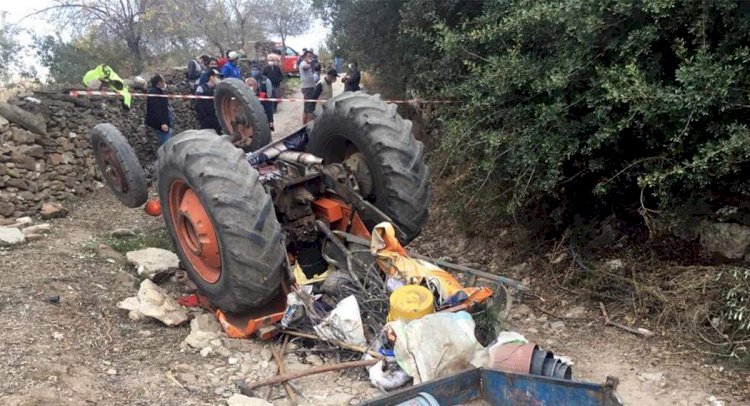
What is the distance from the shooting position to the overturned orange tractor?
3633 mm

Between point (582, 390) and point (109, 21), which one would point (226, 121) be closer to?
point (582, 390)


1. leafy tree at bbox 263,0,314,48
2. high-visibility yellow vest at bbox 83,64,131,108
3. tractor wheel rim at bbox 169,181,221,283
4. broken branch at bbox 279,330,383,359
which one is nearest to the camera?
A: broken branch at bbox 279,330,383,359

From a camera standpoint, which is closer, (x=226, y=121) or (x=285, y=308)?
(x=285, y=308)

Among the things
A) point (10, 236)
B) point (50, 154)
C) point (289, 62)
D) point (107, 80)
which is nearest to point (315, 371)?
point (10, 236)

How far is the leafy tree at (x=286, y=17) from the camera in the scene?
2830cm

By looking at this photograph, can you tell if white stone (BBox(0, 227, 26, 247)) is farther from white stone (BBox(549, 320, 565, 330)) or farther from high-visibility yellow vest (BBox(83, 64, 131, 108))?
white stone (BBox(549, 320, 565, 330))

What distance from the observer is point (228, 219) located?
357cm

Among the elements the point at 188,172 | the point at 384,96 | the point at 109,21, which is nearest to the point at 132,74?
the point at 109,21

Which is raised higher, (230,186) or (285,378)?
(230,186)

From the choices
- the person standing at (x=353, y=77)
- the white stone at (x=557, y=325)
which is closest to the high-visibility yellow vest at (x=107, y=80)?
the person standing at (x=353, y=77)

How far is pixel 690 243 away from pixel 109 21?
15.7 metres

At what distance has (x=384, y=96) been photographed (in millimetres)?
9406

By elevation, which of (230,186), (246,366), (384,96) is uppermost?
(384,96)

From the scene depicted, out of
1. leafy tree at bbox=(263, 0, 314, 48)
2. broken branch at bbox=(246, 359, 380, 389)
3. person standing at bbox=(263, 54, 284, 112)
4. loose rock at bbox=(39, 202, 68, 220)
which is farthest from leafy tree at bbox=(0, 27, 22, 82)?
leafy tree at bbox=(263, 0, 314, 48)
